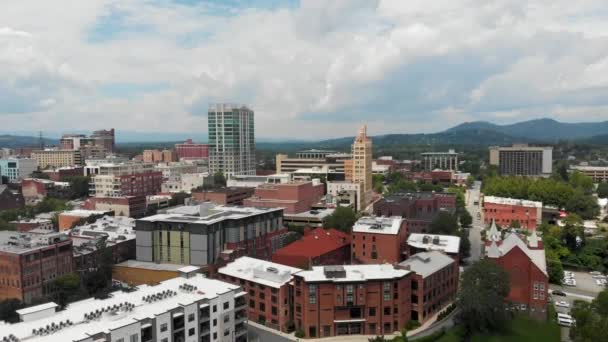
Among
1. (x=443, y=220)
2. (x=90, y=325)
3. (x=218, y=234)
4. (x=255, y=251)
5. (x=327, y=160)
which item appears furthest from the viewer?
(x=327, y=160)

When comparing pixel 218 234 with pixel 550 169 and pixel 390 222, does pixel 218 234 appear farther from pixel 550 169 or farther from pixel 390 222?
pixel 550 169

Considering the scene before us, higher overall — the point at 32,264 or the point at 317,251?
the point at 317,251

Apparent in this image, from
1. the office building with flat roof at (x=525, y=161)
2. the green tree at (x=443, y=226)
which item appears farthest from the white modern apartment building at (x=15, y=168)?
the office building with flat roof at (x=525, y=161)

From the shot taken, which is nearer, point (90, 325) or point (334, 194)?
point (90, 325)

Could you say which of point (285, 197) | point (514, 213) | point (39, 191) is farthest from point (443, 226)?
point (39, 191)

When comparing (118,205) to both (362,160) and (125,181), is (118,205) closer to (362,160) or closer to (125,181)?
(125,181)

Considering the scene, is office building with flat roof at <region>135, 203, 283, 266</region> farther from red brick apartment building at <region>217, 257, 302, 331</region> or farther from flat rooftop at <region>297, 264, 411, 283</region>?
flat rooftop at <region>297, 264, 411, 283</region>

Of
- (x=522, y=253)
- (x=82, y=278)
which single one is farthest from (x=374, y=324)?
(x=82, y=278)
